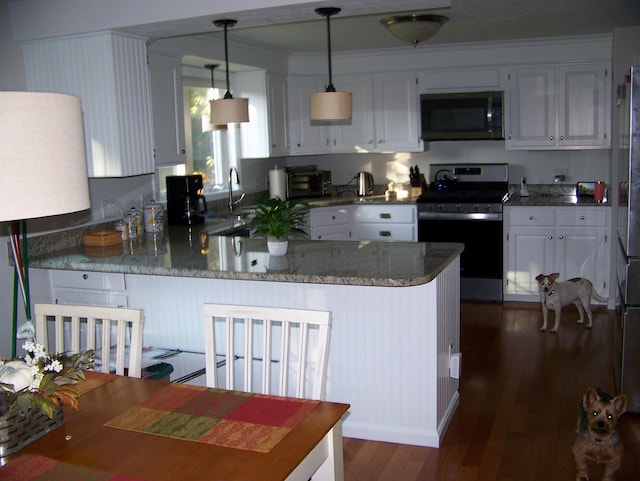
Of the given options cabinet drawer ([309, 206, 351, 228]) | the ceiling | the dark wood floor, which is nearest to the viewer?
the dark wood floor

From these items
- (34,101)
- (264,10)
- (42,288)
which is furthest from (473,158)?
(34,101)

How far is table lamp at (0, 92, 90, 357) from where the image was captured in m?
1.36

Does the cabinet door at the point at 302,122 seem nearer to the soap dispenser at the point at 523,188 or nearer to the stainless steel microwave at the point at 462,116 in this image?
the stainless steel microwave at the point at 462,116

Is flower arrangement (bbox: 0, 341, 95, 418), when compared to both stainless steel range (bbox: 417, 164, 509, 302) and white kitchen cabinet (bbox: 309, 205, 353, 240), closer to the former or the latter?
white kitchen cabinet (bbox: 309, 205, 353, 240)

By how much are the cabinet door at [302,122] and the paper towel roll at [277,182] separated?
257 mm

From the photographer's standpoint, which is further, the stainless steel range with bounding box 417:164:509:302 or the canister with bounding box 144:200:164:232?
the stainless steel range with bounding box 417:164:509:302

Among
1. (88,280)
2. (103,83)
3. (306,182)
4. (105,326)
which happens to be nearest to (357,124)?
(306,182)

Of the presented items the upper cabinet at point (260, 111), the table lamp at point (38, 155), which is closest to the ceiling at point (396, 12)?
the upper cabinet at point (260, 111)

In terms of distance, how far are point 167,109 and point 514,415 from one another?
2.86 metres

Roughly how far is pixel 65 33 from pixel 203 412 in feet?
8.68

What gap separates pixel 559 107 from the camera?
226 inches

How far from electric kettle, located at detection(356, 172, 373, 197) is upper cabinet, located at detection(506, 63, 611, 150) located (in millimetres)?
1309

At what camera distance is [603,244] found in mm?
5582

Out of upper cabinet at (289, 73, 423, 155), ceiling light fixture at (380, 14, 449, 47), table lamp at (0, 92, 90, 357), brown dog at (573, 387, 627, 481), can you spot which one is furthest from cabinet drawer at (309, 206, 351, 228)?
table lamp at (0, 92, 90, 357)
